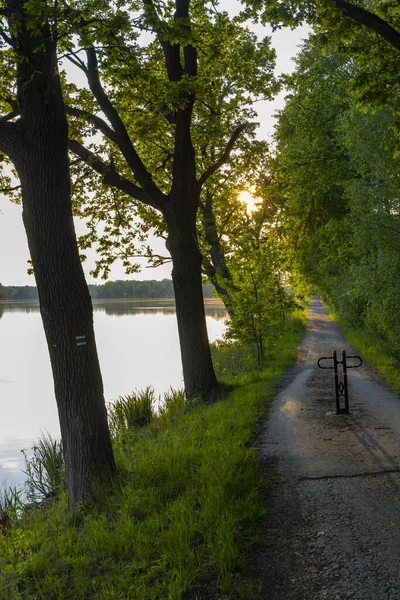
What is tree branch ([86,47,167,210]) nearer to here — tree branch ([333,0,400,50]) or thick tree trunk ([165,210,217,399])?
thick tree trunk ([165,210,217,399])

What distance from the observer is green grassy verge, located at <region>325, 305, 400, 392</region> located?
534 inches

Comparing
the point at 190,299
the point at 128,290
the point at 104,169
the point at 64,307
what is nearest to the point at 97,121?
the point at 104,169

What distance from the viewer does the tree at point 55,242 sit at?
20.6 ft

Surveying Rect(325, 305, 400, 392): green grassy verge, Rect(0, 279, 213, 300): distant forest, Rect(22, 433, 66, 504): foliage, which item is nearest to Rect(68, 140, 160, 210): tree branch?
Rect(22, 433, 66, 504): foliage

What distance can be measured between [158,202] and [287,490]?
24.1ft

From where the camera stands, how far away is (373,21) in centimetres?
770

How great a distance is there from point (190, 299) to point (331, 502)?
21.8 ft

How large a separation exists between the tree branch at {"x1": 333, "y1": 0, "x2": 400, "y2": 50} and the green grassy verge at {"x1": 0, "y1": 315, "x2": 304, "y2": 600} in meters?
6.58

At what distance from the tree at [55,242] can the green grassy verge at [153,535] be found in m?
0.72

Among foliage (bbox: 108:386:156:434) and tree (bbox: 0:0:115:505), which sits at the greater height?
tree (bbox: 0:0:115:505)

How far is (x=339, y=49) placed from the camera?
9.46 metres

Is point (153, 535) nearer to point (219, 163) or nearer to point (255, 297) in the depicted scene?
point (219, 163)

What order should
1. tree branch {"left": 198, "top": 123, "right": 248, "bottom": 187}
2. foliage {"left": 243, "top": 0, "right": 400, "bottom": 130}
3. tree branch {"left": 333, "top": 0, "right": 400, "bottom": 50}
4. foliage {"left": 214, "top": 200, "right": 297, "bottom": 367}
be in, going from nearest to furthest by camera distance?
tree branch {"left": 333, "top": 0, "right": 400, "bottom": 50}
foliage {"left": 243, "top": 0, "right": 400, "bottom": 130}
tree branch {"left": 198, "top": 123, "right": 248, "bottom": 187}
foliage {"left": 214, "top": 200, "right": 297, "bottom": 367}

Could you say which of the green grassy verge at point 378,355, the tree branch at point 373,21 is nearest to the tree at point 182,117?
the tree branch at point 373,21
